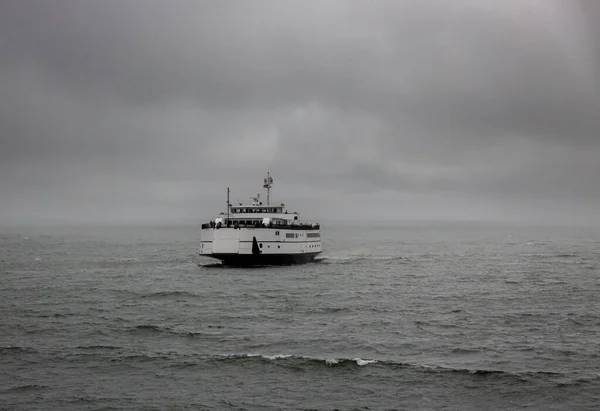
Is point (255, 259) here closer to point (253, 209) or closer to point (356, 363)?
point (253, 209)

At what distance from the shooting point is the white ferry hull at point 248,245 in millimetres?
74625

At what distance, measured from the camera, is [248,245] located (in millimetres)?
74938

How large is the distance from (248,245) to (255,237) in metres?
1.26

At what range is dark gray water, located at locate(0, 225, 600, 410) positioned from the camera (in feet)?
87.2

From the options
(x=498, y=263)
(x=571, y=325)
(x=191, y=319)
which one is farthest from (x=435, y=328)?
(x=498, y=263)

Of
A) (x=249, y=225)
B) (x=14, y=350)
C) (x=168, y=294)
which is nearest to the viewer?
(x=14, y=350)

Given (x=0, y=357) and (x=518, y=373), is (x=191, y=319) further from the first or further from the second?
(x=518, y=373)

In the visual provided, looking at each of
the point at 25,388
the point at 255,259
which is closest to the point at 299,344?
the point at 25,388

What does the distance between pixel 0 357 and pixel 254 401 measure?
1523 cm

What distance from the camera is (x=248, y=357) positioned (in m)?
32.2

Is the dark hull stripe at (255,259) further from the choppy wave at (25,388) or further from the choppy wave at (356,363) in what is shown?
the choppy wave at (25,388)

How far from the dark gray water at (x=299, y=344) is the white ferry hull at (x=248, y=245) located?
8807mm

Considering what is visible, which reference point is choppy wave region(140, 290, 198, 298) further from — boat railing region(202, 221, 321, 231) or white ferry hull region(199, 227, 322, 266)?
boat railing region(202, 221, 321, 231)

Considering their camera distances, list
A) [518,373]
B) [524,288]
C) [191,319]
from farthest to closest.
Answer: [524,288] → [191,319] → [518,373]
